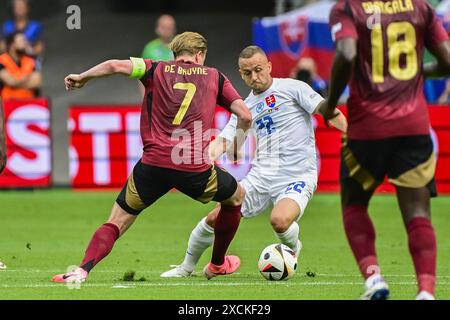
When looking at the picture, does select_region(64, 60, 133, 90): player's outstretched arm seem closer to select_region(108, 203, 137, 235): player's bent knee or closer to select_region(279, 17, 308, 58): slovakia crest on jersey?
select_region(108, 203, 137, 235): player's bent knee

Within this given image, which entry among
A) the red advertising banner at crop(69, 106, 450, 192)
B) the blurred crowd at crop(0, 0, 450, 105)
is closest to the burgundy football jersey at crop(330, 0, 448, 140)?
the red advertising banner at crop(69, 106, 450, 192)

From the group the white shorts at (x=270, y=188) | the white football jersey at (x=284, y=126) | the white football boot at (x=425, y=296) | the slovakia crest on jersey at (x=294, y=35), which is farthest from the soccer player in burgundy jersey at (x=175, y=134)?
the slovakia crest on jersey at (x=294, y=35)

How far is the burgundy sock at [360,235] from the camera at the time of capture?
7961 mm

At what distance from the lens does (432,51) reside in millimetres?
8094

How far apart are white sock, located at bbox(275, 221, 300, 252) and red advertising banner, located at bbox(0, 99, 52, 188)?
9.07 meters

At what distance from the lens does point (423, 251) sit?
7777mm

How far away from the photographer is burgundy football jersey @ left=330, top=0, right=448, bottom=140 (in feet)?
25.8

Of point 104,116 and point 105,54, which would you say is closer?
point 104,116

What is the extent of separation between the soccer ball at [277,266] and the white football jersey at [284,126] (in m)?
1.16

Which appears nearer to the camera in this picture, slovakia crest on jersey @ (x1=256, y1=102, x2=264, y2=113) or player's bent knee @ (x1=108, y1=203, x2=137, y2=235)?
player's bent knee @ (x1=108, y1=203, x2=137, y2=235)

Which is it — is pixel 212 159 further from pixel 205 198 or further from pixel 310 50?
pixel 310 50

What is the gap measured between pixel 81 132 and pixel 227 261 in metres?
9.02

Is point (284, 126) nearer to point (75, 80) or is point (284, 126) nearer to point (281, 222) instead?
point (281, 222)
